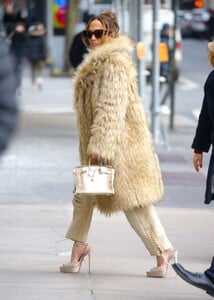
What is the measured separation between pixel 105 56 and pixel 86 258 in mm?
1687

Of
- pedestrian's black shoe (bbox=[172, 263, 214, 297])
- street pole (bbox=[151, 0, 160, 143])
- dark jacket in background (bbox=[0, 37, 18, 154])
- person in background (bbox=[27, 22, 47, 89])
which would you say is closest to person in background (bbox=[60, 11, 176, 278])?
pedestrian's black shoe (bbox=[172, 263, 214, 297])

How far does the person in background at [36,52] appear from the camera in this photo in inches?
1028

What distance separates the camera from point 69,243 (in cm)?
857

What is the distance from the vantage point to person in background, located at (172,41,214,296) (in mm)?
6648

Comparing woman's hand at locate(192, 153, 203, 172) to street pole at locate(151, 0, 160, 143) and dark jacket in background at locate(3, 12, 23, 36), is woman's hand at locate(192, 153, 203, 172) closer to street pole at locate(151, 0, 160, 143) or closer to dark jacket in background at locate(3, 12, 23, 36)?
street pole at locate(151, 0, 160, 143)

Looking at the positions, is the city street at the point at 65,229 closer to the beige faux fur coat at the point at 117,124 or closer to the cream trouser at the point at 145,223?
the cream trouser at the point at 145,223

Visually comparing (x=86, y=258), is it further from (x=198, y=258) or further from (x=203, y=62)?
(x=203, y=62)

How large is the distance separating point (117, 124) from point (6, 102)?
4.09 m

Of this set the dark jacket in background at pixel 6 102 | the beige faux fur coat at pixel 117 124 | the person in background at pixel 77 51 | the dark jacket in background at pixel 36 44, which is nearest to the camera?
the dark jacket in background at pixel 6 102

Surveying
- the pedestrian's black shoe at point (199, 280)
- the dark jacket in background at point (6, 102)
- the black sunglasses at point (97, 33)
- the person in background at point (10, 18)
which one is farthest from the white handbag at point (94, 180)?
the person in background at point (10, 18)

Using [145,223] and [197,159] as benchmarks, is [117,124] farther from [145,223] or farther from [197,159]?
[145,223]

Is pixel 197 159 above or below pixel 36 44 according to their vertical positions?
above

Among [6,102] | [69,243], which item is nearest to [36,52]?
[69,243]

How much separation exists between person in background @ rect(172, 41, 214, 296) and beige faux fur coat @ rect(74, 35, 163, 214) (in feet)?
1.49
